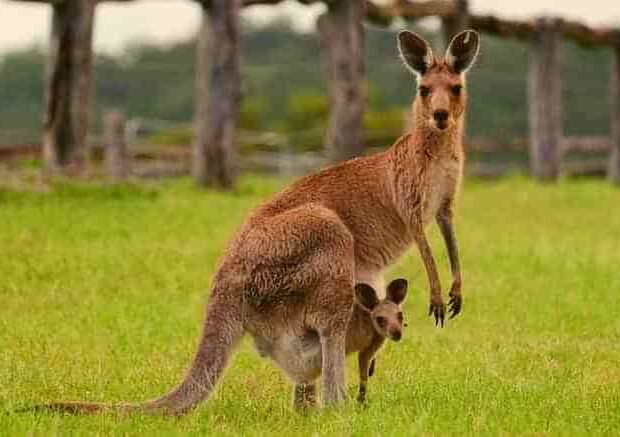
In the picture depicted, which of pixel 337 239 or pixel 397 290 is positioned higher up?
pixel 337 239

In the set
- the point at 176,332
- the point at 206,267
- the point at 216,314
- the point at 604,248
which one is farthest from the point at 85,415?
the point at 604,248

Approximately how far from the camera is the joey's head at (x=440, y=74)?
743 cm

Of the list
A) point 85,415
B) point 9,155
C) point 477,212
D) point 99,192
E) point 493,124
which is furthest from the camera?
point 493,124

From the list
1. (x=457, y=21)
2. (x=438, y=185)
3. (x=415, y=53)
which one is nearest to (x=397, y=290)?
(x=438, y=185)

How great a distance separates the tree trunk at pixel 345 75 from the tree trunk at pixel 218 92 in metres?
1.93

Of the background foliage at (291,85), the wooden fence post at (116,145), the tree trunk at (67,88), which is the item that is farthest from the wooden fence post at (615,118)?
the background foliage at (291,85)

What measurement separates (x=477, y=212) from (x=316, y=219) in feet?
37.8

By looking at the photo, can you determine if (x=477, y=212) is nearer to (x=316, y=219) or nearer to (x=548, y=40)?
(x=548, y=40)

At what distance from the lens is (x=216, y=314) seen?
682cm

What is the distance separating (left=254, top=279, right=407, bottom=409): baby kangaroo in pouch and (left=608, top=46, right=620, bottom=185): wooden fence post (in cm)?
1965

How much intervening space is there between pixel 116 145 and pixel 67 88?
5.12 metres

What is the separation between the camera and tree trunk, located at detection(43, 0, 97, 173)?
639 inches

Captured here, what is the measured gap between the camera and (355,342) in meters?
7.20

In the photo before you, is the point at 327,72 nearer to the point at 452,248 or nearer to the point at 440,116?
the point at 452,248
